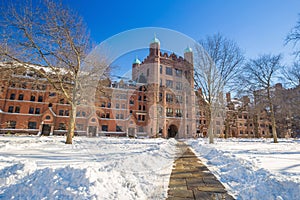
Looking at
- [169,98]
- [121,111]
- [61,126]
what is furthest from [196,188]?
[61,126]

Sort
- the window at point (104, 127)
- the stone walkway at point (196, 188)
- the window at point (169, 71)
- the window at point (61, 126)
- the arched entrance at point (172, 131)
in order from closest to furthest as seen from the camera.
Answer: the stone walkway at point (196, 188) → the window at point (169, 71) → the window at point (61, 126) → the window at point (104, 127) → the arched entrance at point (172, 131)

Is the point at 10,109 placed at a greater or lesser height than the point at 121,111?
lesser

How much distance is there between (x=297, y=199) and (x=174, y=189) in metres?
2.40

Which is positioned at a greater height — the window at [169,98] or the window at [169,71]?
the window at [169,71]

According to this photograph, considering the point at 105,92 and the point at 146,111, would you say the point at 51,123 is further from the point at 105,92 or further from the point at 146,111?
the point at 105,92

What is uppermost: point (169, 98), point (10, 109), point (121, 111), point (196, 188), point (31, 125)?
point (169, 98)

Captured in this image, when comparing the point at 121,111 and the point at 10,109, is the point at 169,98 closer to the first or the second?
the point at 121,111

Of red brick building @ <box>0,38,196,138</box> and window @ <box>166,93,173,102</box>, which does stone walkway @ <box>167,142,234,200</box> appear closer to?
Answer: red brick building @ <box>0,38,196,138</box>

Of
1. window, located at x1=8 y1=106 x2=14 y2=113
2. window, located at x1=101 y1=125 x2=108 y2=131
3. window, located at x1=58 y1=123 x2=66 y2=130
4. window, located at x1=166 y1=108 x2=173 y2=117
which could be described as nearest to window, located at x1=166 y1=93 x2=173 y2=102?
window, located at x1=166 y1=108 x2=173 y2=117

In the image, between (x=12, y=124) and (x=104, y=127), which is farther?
(x=104, y=127)

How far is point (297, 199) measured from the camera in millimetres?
2867

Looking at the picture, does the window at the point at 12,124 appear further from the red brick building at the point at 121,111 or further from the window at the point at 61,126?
the window at the point at 61,126

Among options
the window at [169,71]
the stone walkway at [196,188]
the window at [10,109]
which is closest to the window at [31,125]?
the window at [10,109]

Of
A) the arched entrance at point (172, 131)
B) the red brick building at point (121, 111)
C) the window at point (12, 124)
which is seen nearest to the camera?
the window at point (12, 124)
